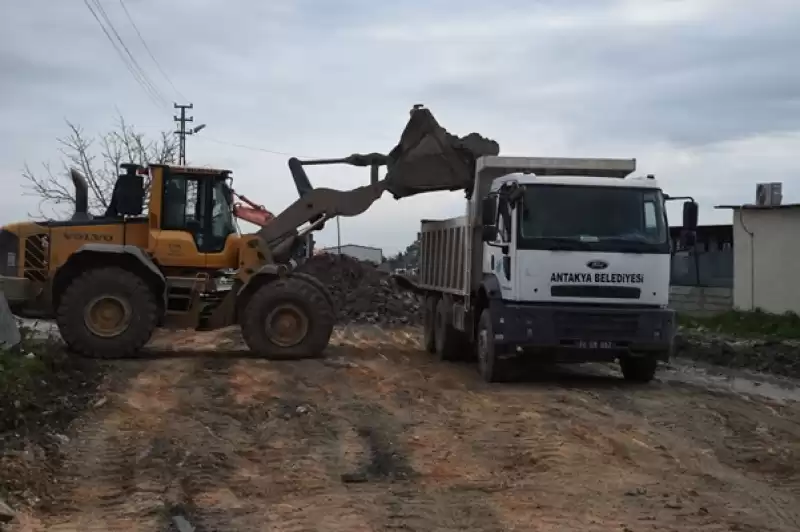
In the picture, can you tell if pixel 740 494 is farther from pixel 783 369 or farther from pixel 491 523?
pixel 783 369

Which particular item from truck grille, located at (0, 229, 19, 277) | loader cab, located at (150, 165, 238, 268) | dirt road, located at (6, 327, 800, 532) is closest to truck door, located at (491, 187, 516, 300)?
dirt road, located at (6, 327, 800, 532)

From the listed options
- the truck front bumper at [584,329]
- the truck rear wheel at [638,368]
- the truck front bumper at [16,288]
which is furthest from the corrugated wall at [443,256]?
the truck front bumper at [16,288]

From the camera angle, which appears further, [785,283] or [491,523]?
[785,283]

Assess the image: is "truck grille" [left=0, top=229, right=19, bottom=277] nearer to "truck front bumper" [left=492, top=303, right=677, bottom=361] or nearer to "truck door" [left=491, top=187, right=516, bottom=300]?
"truck door" [left=491, top=187, right=516, bottom=300]

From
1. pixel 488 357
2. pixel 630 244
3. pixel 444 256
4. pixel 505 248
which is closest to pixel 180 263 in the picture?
pixel 444 256

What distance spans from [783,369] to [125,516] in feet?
42.0

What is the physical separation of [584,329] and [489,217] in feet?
6.59

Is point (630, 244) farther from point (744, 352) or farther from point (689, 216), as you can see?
point (744, 352)

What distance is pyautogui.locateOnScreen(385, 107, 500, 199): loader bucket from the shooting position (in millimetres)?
16844

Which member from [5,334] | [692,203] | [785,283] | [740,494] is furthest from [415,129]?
[785,283]

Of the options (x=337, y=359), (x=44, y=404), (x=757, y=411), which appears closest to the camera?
(x=44, y=404)

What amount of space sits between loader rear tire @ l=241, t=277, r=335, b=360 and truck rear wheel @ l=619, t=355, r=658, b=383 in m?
4.77

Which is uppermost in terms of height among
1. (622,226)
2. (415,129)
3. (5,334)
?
(415,129)

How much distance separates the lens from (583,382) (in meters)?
14.1
